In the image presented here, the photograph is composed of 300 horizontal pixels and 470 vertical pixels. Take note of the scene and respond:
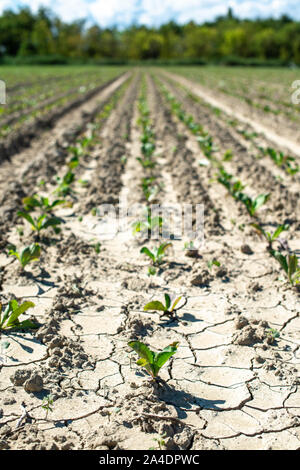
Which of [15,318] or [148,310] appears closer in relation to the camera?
[15,318]

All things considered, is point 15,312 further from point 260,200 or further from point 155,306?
point 260,200

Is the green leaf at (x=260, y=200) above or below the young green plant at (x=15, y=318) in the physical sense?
above

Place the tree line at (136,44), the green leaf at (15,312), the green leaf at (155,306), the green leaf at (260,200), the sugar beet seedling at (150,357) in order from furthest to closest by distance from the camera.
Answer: the tree line at (136,44) → the green leaf at (260,200) → the green leaf at (155,306) → the green leaf at (15,312) → the sugar beet seedling at (150,357)

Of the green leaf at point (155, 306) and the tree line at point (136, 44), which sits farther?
the tree line at point (136, 44)

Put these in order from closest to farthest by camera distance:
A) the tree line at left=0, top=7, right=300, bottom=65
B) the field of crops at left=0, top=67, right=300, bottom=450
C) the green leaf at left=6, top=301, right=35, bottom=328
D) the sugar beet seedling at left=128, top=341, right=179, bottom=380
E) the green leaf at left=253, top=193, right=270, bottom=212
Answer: the field of crops at left=0, top=67, right=300, bottom=450
the sugar beet seedling at left=128, top=341, right=179, bottom=380
the green leaf at left=6, top=301, right=35, bottom=328
the green leaf at left=253, top=193, right=270, bottom=212
the tree line at left=0, top=7, right=300, bottom=65

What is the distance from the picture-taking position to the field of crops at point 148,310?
245 centimetres

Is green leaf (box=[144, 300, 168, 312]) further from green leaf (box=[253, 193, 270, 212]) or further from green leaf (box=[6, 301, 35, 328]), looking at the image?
green leaf (box=[253, 193, 270, 212])

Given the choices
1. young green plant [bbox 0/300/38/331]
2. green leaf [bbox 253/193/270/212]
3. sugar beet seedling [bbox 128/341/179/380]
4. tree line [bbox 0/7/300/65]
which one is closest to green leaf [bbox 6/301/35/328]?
young green plant [bbox 0/300/38/331]

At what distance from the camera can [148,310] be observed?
11.8 ft

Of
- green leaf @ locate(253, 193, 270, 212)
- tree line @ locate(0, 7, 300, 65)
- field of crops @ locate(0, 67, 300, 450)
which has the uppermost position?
tree line @ locate(0, 7, 300, 65)

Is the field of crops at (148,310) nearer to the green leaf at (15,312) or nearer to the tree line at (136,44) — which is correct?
the green leaf at (15,312)

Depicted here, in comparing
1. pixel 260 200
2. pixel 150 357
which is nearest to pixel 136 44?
pixel 260 200

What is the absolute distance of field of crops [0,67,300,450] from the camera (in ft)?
8.04

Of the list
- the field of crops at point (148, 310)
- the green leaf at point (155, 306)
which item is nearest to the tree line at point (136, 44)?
the field of crops at point (148, 310)
